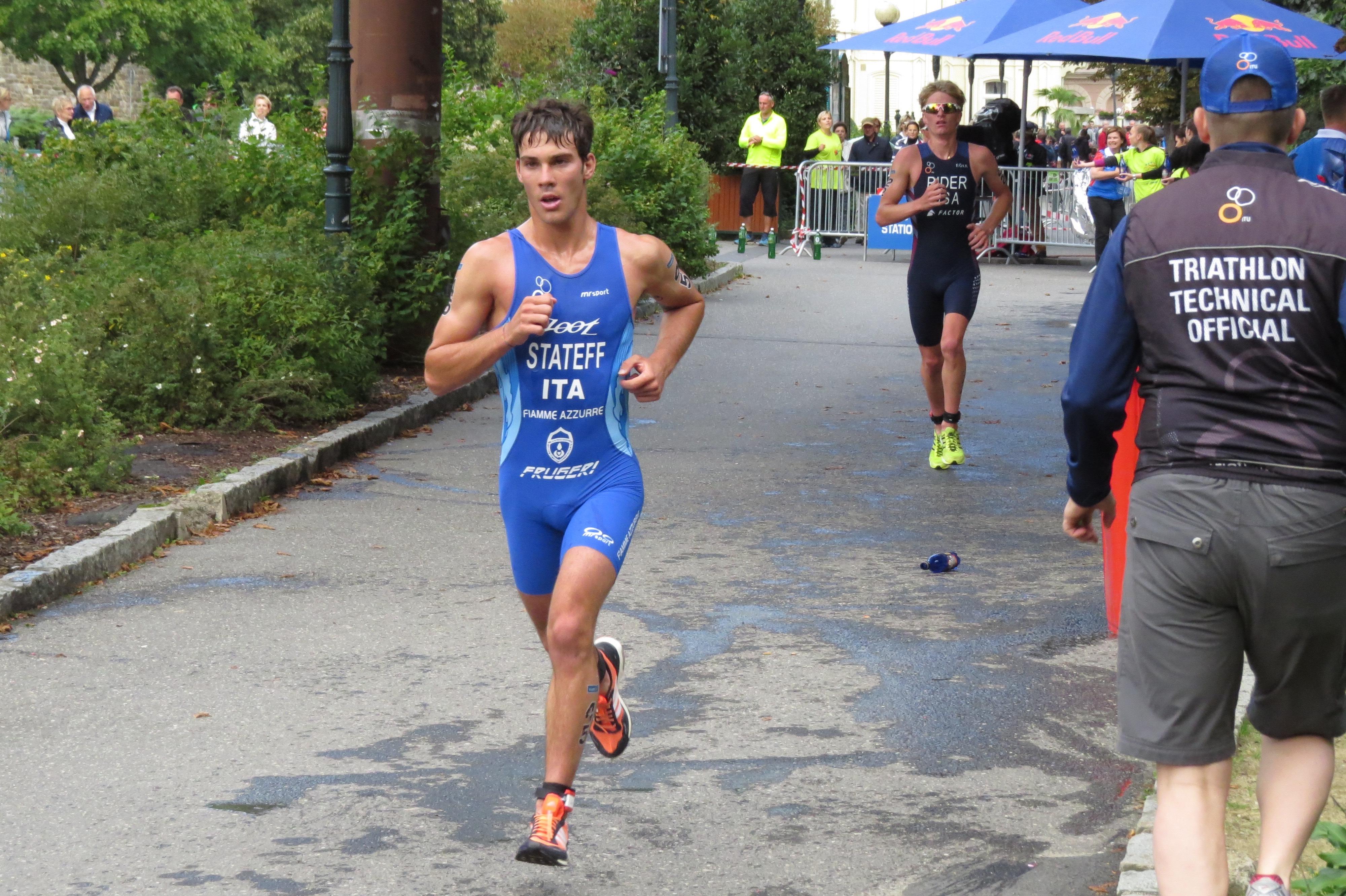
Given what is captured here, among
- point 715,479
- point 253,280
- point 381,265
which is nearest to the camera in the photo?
point 715,479

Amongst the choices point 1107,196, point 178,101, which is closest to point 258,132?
point 178,101

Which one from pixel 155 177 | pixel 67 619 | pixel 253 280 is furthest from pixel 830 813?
pixel 155 177

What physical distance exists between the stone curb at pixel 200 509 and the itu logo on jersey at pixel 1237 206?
444 cm

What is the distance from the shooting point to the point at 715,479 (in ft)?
33.2

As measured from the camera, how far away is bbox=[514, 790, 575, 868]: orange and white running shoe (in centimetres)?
412

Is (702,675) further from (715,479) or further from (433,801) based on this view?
(715,479)

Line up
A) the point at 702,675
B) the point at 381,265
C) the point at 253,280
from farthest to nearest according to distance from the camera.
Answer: the point at 381,265 < the point at 253,280 < the point at 702,675

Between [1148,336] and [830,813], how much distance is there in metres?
2.00

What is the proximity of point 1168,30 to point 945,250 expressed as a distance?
610 centimetres

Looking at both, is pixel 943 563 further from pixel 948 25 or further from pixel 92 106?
pixel 92 106

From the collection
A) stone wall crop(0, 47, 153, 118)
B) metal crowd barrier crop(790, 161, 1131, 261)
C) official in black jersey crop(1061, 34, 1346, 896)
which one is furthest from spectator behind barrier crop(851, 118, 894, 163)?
stone wall crop(0, 47, 153, 118)

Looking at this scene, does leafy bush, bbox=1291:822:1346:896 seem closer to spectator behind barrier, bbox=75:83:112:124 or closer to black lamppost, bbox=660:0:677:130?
black lamppost, bbox=660:0:677:130

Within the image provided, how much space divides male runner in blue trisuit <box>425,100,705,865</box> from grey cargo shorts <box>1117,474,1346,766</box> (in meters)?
1.58

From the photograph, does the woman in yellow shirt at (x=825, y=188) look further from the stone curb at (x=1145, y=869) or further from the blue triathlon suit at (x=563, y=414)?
the stone curb at (x=1145, y=869)
